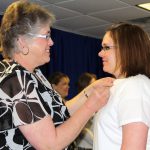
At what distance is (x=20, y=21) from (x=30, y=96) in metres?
0.31

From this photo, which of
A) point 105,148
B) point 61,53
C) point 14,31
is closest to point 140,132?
point 105,148

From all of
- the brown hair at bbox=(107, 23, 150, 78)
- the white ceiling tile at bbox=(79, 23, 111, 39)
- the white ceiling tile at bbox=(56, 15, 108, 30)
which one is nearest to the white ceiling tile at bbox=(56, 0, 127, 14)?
the white ceiling tile at bbox=(56, 15, 108, 30)

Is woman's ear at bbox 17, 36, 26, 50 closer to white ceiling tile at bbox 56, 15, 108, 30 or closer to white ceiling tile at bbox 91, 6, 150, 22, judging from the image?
white ceiling tile at bbox 91, 6, 150, 22

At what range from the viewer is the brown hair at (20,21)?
4.75ft

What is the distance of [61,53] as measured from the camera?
18.6 ft

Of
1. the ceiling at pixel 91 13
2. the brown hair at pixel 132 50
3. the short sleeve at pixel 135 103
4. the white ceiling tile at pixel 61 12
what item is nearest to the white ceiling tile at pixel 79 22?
the ceiling at pixel 91 13

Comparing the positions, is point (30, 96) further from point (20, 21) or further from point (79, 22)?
point (79, 22)

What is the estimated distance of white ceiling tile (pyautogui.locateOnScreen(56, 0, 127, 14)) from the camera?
4.14m

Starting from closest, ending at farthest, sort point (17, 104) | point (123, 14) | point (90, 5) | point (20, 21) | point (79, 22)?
point (17, 104) → point (20, 21) → point (90, 5) → point (123, 14) → point (79, 22)

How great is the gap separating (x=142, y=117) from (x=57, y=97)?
0.39m

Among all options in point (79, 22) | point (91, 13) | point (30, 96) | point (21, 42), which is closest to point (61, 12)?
point (91, 13)

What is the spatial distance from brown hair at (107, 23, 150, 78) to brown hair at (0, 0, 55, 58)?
0.31 metres

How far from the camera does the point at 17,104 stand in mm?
1327

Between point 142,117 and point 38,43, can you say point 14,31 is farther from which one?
point 142,117
